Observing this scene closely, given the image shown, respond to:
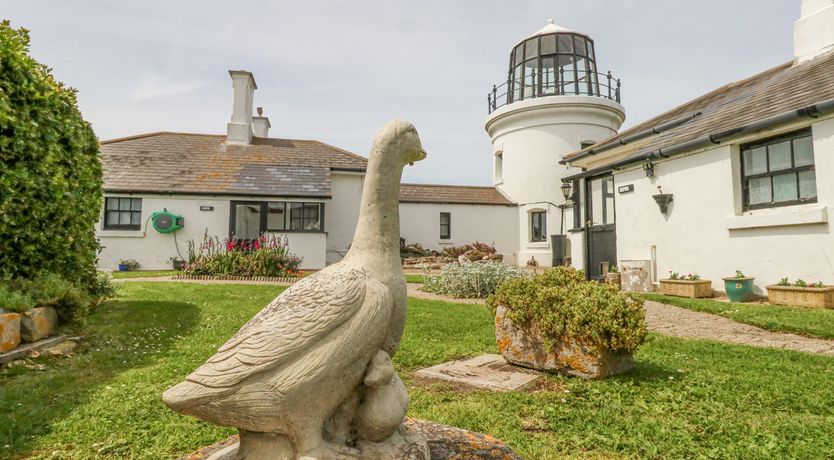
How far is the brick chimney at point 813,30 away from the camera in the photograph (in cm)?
1122

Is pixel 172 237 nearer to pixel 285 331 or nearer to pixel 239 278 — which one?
pixel 239 278

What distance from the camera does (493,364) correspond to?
5.04 m

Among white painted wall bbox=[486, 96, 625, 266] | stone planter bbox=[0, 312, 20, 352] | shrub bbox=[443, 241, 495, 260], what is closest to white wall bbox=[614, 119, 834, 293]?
shrub bbox=[443, 241, 495, 260]

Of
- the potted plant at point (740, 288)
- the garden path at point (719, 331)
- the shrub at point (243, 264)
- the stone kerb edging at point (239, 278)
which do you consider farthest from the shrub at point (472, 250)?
the garden path at point (719, 331)

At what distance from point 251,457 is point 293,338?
618mm

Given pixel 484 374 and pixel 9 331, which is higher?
pixel 9 331

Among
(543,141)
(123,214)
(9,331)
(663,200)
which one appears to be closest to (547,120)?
(543,141)

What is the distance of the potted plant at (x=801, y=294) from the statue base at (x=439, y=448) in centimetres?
870

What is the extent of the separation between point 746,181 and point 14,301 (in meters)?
13.1

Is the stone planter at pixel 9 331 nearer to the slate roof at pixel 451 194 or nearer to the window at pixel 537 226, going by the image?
the slate roof at pixel 451 194

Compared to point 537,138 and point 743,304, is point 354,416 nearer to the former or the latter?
point 743,304

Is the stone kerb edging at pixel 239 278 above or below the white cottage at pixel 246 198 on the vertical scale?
below

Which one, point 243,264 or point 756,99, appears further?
point 243,264

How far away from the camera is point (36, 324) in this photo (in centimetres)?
513
